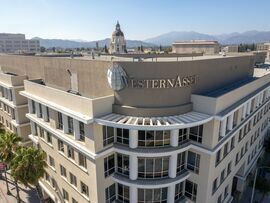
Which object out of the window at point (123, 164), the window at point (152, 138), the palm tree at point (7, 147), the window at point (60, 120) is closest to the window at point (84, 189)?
the window at point (123, 164)

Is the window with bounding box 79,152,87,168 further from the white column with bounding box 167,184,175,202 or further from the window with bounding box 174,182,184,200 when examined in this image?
the window with bounding box 174,182,184,200

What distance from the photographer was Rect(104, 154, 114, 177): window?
82.1 feet

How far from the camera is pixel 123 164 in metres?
25.4

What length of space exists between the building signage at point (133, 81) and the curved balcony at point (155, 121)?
3.30m

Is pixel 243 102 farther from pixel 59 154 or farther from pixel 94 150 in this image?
pixel 59 154

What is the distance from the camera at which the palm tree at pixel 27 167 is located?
87.5 feet

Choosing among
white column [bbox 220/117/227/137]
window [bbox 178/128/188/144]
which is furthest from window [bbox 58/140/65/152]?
white column [bbox 220/117/227/137]

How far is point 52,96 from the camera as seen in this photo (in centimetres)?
2873

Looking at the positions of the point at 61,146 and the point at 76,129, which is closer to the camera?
the point at 76,129

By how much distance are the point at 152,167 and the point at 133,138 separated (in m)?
4.12

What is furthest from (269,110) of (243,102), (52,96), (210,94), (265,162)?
(52,96)

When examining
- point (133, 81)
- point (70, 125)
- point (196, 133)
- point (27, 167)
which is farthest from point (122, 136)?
point (27, 167)

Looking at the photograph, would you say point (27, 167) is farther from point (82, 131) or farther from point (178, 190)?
point (178, 190)

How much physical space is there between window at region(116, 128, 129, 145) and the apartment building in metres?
24.8
